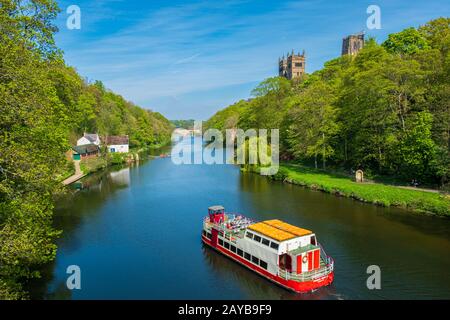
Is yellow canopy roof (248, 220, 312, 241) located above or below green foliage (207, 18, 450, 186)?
below

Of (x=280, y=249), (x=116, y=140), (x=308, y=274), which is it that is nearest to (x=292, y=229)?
(x=280, y=249)

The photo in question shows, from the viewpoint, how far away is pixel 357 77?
210 ft

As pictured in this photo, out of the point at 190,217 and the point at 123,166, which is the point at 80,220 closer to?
the point at 190,217

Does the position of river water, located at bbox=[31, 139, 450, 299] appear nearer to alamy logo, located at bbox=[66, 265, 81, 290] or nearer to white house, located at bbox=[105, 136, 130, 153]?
alamy logo, located at bbox=[66, 265, 81, 290]

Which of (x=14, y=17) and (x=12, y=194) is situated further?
(x=14, y=17)

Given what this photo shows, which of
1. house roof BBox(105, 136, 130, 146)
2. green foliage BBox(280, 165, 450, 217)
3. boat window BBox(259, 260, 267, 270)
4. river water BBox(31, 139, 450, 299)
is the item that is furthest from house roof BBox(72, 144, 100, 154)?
boat window BBox(259, 260, 267, 270)

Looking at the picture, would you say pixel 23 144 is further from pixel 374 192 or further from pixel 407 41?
pixel 407 41

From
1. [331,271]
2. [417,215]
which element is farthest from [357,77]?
[331,271]

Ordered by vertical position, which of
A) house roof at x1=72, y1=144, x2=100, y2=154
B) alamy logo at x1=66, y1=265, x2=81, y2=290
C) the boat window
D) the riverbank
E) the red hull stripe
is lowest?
alamy logo at x1=66, y1=265, x2=81, y2=290

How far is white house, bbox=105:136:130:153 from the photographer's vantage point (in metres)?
116

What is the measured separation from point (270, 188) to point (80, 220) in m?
31.8

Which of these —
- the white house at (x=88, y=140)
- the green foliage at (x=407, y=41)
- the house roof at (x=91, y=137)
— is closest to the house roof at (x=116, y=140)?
the white house at (x=88, y=140)

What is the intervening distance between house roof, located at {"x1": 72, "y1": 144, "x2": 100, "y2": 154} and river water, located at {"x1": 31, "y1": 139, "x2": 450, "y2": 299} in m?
30.8

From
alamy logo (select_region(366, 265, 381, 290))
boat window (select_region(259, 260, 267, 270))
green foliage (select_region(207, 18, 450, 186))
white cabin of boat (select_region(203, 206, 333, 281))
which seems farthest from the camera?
green foliage (select_region(207, 18, 450, 186))
